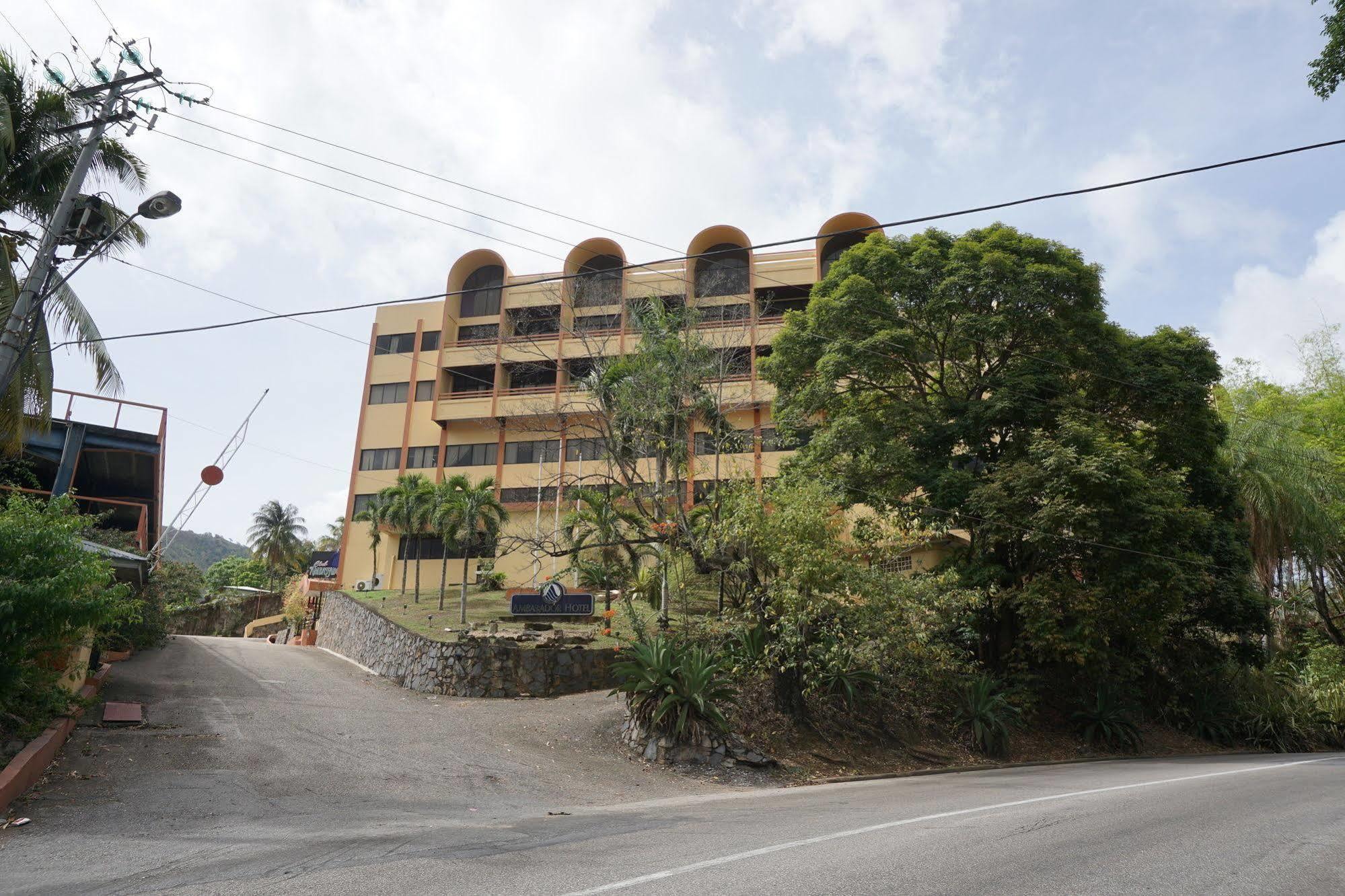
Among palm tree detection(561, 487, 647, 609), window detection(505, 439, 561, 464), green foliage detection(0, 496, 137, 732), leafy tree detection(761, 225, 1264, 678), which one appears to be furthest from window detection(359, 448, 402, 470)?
green foliage detection(0, 496, 137, 732)

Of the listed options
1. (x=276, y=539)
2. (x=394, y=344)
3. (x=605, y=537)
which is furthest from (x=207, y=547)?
(x=605, y=537)

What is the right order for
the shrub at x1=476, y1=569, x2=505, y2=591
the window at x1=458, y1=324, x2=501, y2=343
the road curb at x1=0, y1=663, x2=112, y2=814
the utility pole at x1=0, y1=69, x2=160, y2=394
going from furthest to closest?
the window at x1=458, y1=324, x2=501, y2=343 < the shrub at x1=476, y1=569, x2=505, y2=591 < the utility pole at x1=0, y1=69, x2=160, y2=394 < the road curb at x1=0, y1=663, x2=112, y2=814

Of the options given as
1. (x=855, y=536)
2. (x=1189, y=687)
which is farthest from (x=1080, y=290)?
(x=1189, y=687)

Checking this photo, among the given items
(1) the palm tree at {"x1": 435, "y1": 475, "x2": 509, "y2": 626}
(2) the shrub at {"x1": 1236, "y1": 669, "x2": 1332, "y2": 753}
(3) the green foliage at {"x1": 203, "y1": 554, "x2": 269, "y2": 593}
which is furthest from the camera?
(3) the green foliage at {"x1": 203, "y1": 554, "x2": 269, "y2": 593}

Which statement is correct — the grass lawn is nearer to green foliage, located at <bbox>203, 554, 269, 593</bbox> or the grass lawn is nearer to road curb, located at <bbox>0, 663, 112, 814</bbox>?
road curb, located at <bbox>0, 663, 112, 814</bbox>

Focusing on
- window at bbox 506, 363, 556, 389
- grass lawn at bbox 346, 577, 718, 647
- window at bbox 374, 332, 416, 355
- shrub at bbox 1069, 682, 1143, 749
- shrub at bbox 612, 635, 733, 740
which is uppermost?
window at bbox 374, 332, 416, 355

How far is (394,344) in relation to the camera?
152 ft

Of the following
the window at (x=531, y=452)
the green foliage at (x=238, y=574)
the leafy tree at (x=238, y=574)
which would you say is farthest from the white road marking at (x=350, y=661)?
the leafy tree at (x=238, y=574)

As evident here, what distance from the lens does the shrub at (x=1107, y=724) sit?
19656 mm

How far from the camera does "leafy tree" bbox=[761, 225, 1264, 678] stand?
17.4 m

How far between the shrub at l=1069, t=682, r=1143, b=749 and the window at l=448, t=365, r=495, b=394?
33.2 metres

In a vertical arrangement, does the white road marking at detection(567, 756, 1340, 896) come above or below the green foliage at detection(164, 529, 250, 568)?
below

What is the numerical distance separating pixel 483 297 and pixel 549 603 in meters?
29.6

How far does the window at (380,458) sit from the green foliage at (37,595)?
115ft
